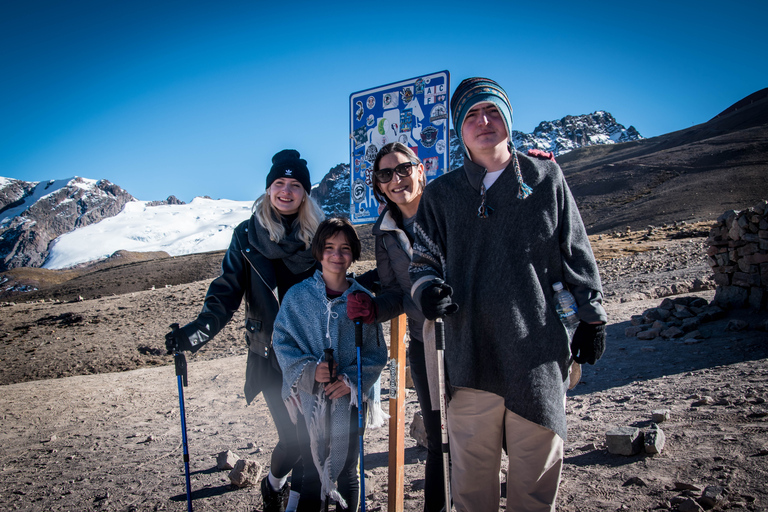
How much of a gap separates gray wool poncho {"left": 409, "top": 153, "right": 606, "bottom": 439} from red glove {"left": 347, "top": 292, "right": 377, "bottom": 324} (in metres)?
0.45

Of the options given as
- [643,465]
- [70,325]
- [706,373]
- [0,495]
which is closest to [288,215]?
[643,465]

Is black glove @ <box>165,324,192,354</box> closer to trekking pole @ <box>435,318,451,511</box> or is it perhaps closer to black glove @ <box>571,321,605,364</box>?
trekking pole @ <box>435,318,451,511</box>

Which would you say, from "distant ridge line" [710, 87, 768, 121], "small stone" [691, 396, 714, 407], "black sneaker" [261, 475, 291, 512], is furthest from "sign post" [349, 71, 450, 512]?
"distant ridge line" [710, 87, 768, 121]

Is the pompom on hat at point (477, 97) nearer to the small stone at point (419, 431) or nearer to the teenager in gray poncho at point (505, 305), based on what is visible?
the teenager in gray poncho at point (505, 305)

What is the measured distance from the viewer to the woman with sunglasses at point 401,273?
97.3 inches

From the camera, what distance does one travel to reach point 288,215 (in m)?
3.05

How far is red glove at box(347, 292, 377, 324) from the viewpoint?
2.41 meters

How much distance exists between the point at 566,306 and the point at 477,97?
100cm

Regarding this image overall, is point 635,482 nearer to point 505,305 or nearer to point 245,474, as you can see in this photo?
point 505,305

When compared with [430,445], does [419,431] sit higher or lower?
lower

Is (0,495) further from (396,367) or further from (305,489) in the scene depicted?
(396,367)

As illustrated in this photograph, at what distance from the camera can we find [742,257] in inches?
282

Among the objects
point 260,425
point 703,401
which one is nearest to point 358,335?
point 260,425

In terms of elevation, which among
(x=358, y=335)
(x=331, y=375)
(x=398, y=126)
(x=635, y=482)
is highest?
(x=398, y=126)
